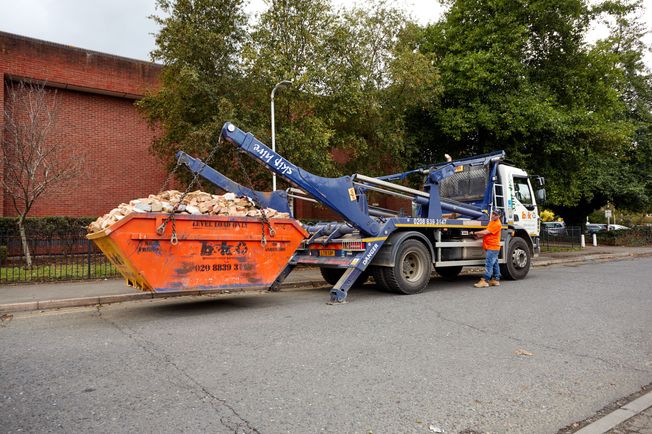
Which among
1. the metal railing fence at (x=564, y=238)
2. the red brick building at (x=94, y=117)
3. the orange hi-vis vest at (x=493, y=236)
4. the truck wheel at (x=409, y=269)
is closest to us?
the truck wheel at (x=409, y=269)

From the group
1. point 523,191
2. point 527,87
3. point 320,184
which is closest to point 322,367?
point 320,184

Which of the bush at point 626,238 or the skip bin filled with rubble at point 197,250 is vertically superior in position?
the skip bin filled with rubble at point 197,250

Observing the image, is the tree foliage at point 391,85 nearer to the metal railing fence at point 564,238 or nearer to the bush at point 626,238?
the metal railing fence at point 564,238

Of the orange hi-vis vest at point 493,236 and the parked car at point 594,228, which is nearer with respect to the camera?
the orange hi-vis vest at point 493,236

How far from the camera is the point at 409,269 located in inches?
382

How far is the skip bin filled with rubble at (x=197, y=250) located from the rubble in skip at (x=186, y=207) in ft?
0.60

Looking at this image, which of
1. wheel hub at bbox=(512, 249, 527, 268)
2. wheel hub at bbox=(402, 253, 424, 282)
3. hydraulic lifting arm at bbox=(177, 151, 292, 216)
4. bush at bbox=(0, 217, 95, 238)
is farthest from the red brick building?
wheel hub at bbox=(512, 249, 527, 268)

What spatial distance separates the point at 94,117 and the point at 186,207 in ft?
48.0

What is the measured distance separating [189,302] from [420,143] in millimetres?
12783

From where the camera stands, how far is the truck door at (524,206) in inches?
492

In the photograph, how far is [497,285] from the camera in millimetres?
10836

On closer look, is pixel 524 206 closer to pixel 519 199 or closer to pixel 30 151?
pixel 519 199

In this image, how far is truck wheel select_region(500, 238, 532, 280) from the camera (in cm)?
1171

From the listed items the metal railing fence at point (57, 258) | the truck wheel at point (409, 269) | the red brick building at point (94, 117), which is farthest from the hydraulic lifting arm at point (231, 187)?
the red brick building at point (94, 117)
